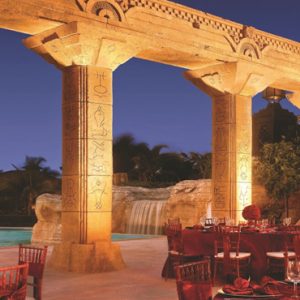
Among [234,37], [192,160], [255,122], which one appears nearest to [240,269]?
[234,37]

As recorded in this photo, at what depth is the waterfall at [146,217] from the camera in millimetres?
17984

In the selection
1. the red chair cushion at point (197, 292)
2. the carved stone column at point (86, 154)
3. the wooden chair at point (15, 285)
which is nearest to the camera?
the red chair cushion at point (197, 292)

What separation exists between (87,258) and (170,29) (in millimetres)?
4144

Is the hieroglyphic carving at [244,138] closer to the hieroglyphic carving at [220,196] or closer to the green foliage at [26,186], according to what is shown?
the hieroglyphic carving at [220,196]

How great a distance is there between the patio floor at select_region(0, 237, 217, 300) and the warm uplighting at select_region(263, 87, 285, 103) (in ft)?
36.4

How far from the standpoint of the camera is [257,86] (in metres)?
12.3

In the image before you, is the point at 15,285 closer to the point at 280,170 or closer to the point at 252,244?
the point at 252,244

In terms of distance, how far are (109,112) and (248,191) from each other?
3.71m

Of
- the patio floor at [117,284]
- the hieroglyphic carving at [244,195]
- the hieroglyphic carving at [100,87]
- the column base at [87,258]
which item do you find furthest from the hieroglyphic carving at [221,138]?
the column base at [87,258]

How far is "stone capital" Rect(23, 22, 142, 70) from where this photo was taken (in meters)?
9.34

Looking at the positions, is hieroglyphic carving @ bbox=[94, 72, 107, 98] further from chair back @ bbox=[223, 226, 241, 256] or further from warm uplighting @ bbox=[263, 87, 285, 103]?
warm uplighting @ bbox=[263, 87, 285, 103]

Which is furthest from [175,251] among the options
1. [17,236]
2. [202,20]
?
[17,236]

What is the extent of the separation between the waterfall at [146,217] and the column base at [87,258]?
815 centimetres

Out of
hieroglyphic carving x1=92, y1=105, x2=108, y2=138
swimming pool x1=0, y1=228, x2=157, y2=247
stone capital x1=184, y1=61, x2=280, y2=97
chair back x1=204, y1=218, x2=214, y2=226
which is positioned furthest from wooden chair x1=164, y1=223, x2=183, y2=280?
swimming pool x1=0, y1=228, x2=157, y2=247
